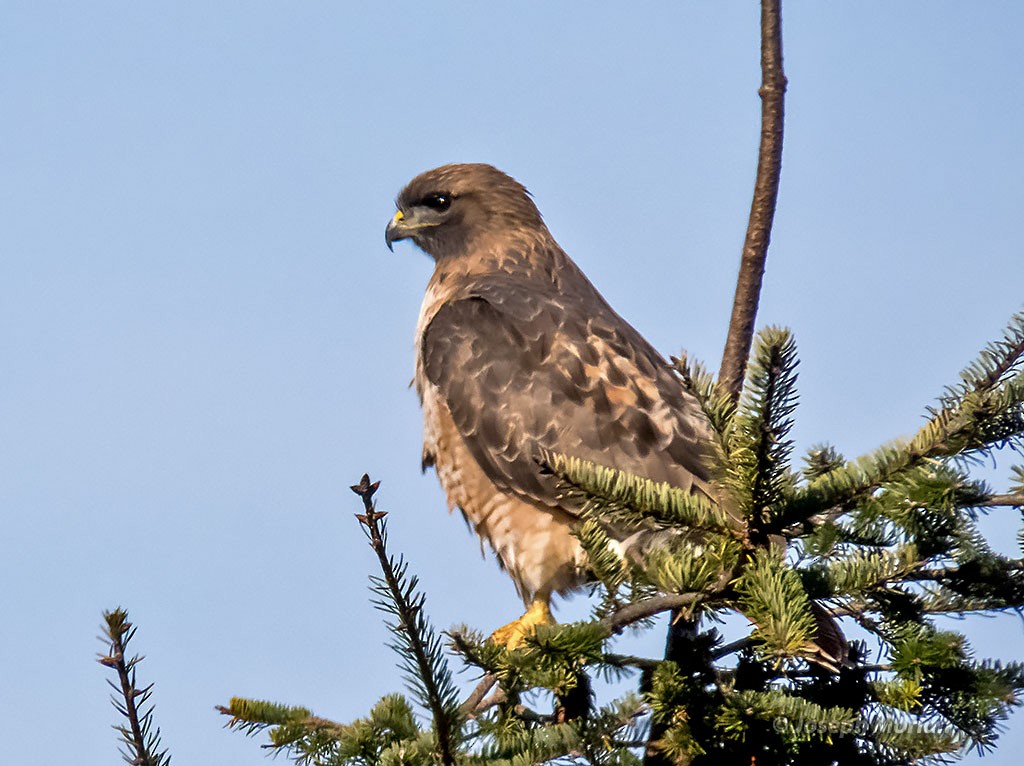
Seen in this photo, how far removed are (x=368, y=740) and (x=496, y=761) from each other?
13.6 inches

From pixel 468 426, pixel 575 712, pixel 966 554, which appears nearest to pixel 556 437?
pixel 468 426

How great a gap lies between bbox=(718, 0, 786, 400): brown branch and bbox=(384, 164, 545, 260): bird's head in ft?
8.86

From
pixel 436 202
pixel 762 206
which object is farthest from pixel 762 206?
pixel 436 202

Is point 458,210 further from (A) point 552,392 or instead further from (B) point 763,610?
(B) point 763,610

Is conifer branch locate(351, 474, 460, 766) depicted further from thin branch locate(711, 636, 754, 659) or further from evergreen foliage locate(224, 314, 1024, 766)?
thin branch locate(711, 636, 754, 659)

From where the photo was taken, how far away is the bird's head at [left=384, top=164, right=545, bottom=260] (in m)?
7.22

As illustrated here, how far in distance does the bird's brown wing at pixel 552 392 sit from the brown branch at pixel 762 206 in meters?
0.49

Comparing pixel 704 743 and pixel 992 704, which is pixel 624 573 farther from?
pixel 992 704

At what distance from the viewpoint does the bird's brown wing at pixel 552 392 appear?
208 inches

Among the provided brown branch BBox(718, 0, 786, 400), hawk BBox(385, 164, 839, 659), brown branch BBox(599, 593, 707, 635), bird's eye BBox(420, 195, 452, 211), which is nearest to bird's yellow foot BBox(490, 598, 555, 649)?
hawk BBox(385, 164, 839, 659)

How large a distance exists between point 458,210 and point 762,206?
2971 mm

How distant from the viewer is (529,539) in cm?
535

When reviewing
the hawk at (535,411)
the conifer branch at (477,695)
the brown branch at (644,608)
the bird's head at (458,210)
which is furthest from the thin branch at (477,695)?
the bird's head at (458,210)

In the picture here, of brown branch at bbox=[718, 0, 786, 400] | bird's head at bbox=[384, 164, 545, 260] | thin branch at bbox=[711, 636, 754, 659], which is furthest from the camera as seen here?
bird's head at bbox=[384, 164, 545, 260]
